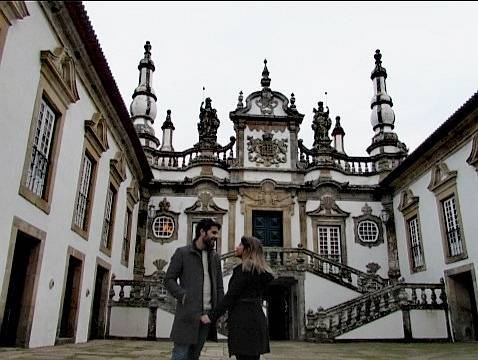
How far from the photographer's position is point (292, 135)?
55.7 ft

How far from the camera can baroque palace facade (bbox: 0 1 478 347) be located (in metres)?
7.40

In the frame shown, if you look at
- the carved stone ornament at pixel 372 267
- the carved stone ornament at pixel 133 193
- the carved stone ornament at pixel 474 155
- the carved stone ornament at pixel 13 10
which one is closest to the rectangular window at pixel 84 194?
the carved stone ornament at pixel 133 193

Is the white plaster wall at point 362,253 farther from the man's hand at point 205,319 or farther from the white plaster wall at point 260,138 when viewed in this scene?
the man's hand at point 205,319

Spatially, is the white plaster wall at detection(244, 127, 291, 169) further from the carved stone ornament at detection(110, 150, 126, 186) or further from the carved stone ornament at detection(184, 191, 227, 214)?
the carved stone ornament at detection(110, 150, 126, 186)

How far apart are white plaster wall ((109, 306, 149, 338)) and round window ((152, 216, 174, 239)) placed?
3.80 meters

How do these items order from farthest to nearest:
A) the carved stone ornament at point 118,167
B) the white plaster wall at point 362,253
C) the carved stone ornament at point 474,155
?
the white plaster wall at point 362,253 < the carved stone ornament at point 118,167 < the carved stone ornament at point 474,155

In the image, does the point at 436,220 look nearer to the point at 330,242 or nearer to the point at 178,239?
the point at 330,242

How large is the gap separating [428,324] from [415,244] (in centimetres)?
318

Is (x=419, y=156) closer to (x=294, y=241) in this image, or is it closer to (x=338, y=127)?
(x=294, y=241)

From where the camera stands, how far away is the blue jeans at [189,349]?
11.7ft

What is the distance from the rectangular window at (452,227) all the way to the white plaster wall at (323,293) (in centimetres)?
301

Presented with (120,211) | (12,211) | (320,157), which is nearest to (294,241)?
(320,157)

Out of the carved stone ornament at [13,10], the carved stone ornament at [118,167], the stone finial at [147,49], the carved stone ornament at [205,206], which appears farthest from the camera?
the stone finial at [147,49]

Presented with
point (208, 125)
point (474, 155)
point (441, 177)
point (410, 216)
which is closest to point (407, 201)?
point (410, 216)
